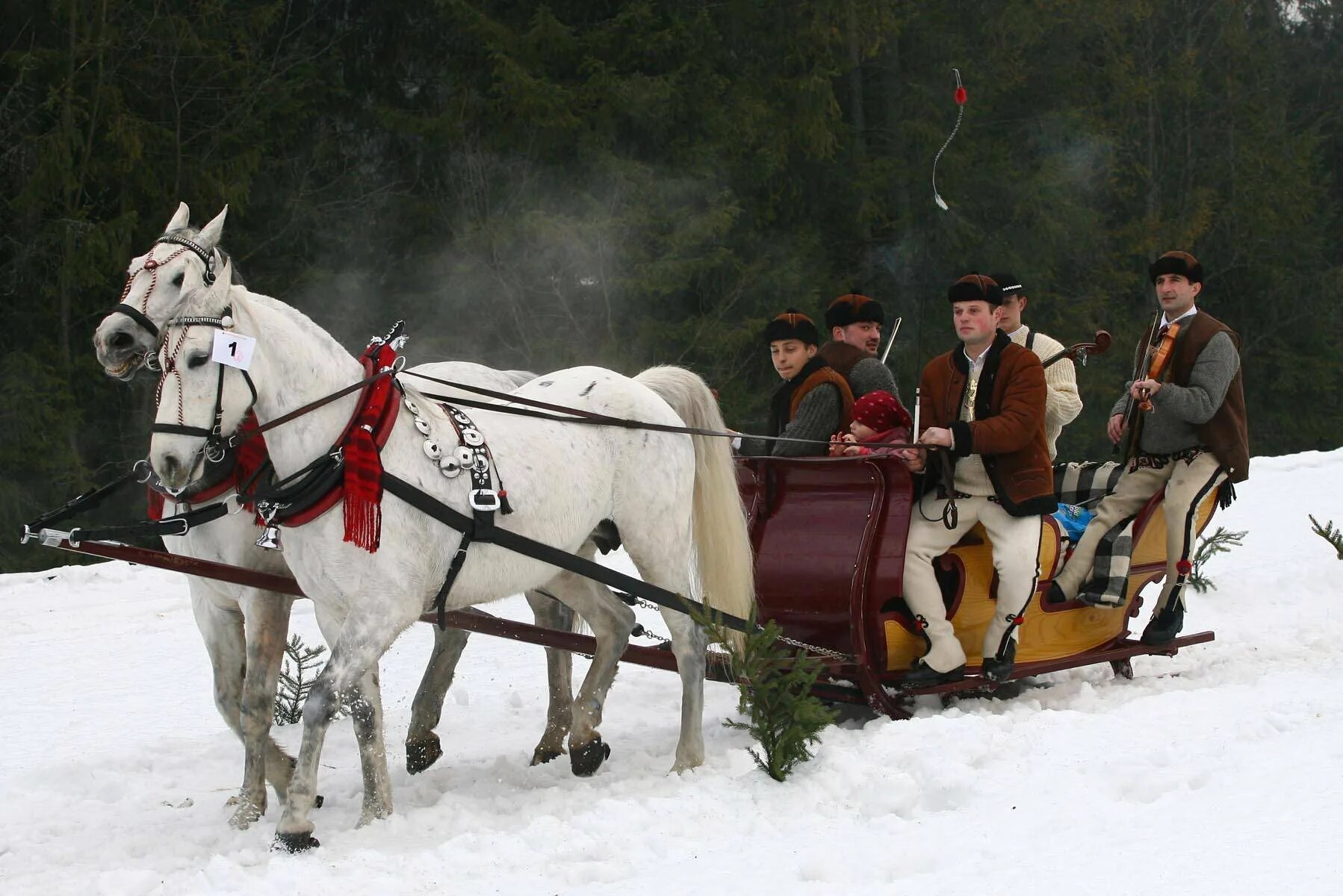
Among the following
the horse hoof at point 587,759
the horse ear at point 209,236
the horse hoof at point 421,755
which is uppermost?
the horse ear at point 209,236

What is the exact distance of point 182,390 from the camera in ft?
12.3

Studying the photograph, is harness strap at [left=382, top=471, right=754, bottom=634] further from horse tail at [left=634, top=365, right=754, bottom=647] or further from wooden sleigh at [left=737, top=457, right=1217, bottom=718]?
wooden sleigh at [left=737, top=457, right=1217, bottom=718]

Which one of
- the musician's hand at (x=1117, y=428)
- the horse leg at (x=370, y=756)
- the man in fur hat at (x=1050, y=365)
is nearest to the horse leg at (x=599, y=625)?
the horse leg at (x=370, y=756)

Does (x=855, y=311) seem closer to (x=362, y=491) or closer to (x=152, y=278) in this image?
(x=362, y=491)

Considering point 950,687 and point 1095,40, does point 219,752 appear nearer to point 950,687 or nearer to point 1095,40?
point 950,687

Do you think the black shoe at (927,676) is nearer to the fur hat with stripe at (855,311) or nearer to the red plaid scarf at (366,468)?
the fur hat with stripe at (855,311)

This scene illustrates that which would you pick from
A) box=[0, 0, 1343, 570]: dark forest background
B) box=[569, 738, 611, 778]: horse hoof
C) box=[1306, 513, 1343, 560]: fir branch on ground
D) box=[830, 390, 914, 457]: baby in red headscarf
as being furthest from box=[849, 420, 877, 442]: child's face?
box=[0, 0, 1343, 570]: dark forest background

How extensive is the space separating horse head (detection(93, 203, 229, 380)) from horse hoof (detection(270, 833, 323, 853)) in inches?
56.2

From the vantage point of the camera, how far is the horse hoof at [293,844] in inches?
153

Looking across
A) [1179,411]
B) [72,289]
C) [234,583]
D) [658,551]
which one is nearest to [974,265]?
[72,289]

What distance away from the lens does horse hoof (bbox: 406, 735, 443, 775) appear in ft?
16.8

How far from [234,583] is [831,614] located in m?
2.24

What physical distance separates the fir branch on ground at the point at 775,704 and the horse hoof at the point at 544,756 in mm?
1032

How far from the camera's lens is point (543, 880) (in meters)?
3.53
